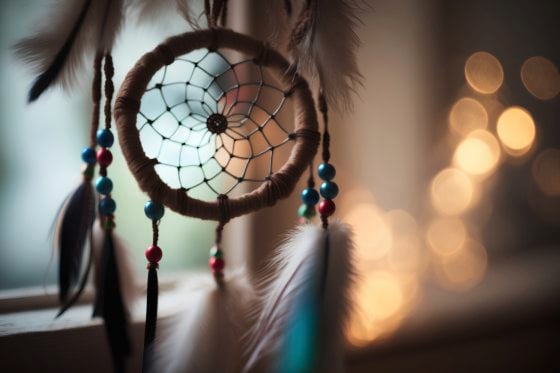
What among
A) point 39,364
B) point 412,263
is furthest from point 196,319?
point 412,263

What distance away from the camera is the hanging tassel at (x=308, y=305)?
0.54m

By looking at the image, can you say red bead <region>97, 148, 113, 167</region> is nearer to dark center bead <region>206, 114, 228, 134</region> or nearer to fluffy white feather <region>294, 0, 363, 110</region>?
dark center bead <region>206, 114, 228, 134</region>

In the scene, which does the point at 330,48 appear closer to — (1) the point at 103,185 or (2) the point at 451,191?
(1) the point at 103,185

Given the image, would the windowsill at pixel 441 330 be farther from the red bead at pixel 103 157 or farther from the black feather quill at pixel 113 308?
the red bead at pixel 103 157

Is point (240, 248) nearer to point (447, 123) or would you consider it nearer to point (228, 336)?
point (228, 336)

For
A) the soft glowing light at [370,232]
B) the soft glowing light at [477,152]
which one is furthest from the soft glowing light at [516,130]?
Result: the soft glowing light at [370,232]

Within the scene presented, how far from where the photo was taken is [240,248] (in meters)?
0.89

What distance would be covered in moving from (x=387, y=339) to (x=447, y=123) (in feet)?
2.09

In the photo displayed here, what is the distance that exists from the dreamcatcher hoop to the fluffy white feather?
0.03 meters

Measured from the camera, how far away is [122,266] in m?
0.61

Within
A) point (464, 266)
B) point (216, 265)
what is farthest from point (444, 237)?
point (216, 265)

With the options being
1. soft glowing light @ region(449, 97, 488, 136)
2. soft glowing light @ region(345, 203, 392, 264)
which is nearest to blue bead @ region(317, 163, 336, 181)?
soft glowing light @ region(345, 203, 392, 264)

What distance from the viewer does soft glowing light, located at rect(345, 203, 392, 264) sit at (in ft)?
3.59

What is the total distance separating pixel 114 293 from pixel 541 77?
1.25m
